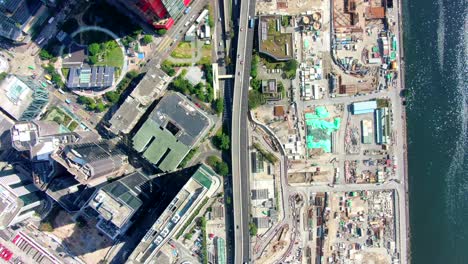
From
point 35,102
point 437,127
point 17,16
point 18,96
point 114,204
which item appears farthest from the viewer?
point 437,127

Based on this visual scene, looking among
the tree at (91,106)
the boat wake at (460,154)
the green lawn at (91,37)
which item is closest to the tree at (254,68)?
the green lawn at (91,37)

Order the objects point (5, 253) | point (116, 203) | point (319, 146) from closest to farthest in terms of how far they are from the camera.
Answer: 1. point (116, 203)
2. point (5, 253)
3. point (319, 146)

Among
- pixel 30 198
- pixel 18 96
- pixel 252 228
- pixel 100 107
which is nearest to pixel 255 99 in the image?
pixel 252 228

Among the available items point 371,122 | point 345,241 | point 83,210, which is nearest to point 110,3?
point 83,210

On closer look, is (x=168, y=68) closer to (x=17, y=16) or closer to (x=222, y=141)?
(x=222, y=141)

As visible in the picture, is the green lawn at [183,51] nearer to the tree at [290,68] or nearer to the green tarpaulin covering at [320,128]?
the tree at [290,68]

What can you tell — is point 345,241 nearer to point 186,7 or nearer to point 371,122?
point 371,122

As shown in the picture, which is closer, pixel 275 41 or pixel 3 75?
pixel 3 75
